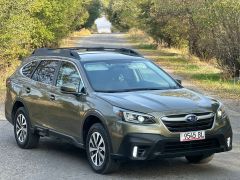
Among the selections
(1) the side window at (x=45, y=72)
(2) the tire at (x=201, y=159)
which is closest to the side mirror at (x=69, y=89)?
(1) the side window at (x=45, y=72)

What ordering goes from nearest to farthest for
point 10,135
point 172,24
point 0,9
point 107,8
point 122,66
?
point 122,66, point 10,135, point 0,9, point 172,24, point 107,8

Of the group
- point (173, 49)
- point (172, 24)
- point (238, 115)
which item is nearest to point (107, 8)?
point (173, 49)

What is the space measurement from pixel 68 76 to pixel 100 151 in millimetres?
1570

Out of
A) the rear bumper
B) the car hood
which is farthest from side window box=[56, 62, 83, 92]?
the rear bumper

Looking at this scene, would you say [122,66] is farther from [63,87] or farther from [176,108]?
[176,108]

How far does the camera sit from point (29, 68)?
10039 millimetres

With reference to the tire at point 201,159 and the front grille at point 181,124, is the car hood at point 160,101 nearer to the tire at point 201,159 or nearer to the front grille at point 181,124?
the front grille at point 181,124

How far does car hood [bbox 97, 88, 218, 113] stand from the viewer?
7246mm

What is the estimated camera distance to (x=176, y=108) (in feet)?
23.8

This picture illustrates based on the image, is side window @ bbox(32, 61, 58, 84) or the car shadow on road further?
side window @ bbox(32, 61, 58, 84)

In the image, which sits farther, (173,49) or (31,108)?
(173,49)

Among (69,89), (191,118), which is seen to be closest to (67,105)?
(69,89)

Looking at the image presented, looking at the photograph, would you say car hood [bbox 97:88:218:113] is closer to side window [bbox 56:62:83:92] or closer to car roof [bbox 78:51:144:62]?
side window [bbox 56:62:83:92]

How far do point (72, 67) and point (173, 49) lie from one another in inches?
1382
